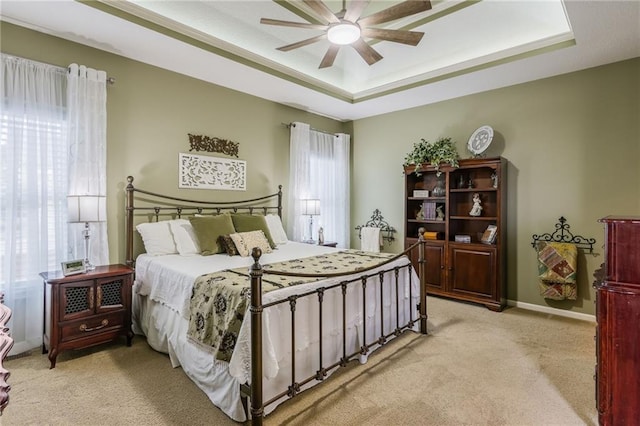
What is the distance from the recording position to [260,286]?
186 cm

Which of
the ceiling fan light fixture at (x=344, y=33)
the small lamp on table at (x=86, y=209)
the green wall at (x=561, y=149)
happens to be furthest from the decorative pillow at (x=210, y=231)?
the green wall at (x=561, y=149)

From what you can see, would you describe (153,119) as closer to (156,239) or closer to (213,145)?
(213,145)

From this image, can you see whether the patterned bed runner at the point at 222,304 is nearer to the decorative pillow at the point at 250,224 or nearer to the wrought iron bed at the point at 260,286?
the wrought iron bed at the point at 260,286

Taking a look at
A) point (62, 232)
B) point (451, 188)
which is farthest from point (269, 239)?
point (451, 188)

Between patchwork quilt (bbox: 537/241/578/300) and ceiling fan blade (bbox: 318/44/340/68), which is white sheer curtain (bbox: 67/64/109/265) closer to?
ceiling fan blade (bbox: 318/44/340/68)

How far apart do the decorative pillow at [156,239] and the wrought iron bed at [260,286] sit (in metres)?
0.18

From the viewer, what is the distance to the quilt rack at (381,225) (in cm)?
565

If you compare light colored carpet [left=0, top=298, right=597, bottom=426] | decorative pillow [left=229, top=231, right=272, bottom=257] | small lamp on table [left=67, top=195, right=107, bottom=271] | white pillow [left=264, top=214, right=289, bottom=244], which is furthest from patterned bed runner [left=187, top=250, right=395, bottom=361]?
white pillow [left=264, top=214, right=289, bottom=244]

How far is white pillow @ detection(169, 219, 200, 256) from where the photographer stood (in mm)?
3436

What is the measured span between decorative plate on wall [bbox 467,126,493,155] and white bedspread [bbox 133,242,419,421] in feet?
6.98

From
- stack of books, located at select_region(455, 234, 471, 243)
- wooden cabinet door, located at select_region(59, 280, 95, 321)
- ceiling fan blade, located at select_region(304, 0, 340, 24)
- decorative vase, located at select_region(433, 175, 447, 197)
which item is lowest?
wooden cabinet door, located at select_region(59, 280, 95, 321)

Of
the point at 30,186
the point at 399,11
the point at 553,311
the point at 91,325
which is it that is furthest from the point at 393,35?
the point at 553,311

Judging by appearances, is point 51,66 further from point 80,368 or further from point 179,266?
point 80,368

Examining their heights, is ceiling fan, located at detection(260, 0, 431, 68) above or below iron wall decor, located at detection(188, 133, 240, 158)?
above
